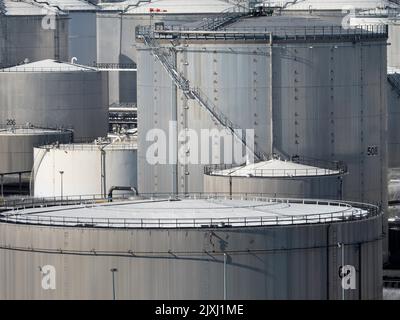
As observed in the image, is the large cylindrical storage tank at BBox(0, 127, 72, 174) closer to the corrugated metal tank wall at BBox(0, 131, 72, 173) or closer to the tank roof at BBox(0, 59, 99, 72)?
the corrugated metal tank wall at BBox(0, 131, 72, 173)

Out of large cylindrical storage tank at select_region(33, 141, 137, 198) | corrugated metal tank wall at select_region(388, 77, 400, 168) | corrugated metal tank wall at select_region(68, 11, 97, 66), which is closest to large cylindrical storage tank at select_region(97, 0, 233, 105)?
corrugated metal tank wall at select_region(68, 11, 97, 66)

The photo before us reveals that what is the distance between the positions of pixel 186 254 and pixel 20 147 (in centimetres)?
3835

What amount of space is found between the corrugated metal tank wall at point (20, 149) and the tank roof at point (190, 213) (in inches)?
1222

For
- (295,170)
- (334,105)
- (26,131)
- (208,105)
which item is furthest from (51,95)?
(295,170)

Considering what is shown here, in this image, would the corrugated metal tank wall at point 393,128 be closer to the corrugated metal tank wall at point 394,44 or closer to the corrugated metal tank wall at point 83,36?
the corrugated metal tank wall at point 394,44

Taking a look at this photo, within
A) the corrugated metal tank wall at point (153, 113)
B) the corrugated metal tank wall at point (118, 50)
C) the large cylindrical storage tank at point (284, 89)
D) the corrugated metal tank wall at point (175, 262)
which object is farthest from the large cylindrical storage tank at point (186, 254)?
the corrugated metal tank wall at point (118, 50)

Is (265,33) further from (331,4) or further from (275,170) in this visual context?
(331,4)

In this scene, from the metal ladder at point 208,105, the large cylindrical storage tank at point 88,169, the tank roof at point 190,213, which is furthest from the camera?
the large cylindrical storage tank at point 88,169

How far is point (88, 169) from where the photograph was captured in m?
85.7

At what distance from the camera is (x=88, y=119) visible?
105312 mm

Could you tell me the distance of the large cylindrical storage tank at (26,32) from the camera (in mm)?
111688

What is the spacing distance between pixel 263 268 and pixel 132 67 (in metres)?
63.0

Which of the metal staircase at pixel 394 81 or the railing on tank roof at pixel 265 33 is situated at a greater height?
the railing on tank roof at pixel 265 33

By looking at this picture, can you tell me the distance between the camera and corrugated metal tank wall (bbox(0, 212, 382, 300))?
5812 centimetres
